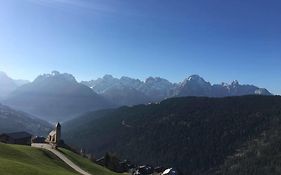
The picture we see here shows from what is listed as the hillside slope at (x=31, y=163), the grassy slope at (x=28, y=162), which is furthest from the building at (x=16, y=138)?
the grassy slope at (x=28, y=162)

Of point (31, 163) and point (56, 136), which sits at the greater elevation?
point (56, 136)

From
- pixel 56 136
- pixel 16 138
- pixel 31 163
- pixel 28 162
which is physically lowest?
pixel 31 163

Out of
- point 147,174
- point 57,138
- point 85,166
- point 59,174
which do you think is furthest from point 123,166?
point 59,174

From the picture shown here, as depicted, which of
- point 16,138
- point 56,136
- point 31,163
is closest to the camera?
point 31,163

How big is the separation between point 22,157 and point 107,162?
87.6 meters

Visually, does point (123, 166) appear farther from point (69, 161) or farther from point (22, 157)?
point (22, 157)

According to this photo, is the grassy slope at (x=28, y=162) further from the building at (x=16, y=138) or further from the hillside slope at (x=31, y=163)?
the building at (x=16, y=138)

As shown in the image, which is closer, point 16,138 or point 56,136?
point 56,136

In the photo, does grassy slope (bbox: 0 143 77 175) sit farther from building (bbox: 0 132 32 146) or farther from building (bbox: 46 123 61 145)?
building (bbox: 0 132 32 146)

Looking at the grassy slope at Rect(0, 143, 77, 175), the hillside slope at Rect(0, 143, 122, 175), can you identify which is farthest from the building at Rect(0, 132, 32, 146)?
the grassy slope at Rect(0, 143, 77, 175)

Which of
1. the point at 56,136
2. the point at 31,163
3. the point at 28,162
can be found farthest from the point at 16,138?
the point at 31,163

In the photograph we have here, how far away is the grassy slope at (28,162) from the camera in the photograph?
55.6 meters

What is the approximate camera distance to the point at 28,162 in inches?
2862

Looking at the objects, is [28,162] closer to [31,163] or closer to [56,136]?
[31,163]
